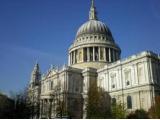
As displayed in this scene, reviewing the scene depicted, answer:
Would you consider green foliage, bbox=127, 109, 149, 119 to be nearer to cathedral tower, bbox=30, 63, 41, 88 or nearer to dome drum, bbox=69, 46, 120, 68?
dome drum, bbox=69, 46, 120, 68

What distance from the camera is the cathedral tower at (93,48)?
6819 centimetres

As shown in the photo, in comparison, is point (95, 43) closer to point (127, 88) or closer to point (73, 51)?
point (73, 51)

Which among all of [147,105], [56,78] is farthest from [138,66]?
[56,78]

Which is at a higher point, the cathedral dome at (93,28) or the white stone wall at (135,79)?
the cathedral dome at (93,28)

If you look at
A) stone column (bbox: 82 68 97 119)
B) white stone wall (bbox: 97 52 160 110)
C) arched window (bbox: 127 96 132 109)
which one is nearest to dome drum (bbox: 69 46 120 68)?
stone column (bbox: 82 68 97 119)

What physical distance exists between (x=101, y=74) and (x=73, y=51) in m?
16.5

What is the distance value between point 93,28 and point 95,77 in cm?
2023

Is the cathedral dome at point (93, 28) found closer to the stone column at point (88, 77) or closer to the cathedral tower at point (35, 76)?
the stone column at point (88, 77)

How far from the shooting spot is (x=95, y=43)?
229 feet

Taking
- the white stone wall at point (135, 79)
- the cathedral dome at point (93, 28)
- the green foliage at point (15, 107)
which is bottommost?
the green foliage at point (15, 107)

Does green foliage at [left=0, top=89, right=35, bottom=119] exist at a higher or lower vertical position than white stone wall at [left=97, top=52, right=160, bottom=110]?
lower

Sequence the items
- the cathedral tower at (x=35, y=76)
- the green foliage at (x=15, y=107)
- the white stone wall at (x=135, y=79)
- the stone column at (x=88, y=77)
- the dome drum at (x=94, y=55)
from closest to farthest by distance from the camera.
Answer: the green foliage at (x=15, y=107)
the white stone wall at (x=135, y=79)
the stone column at (x=88, y=77)
the dome drum at (x=94, y=55)
the cathedral tower at (x=35, y=76)

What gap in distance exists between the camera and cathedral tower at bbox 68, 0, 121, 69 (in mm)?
68188

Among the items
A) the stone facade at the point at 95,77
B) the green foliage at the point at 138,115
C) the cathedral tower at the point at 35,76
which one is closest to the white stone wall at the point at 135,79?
the stone facade at the point at 95,77
